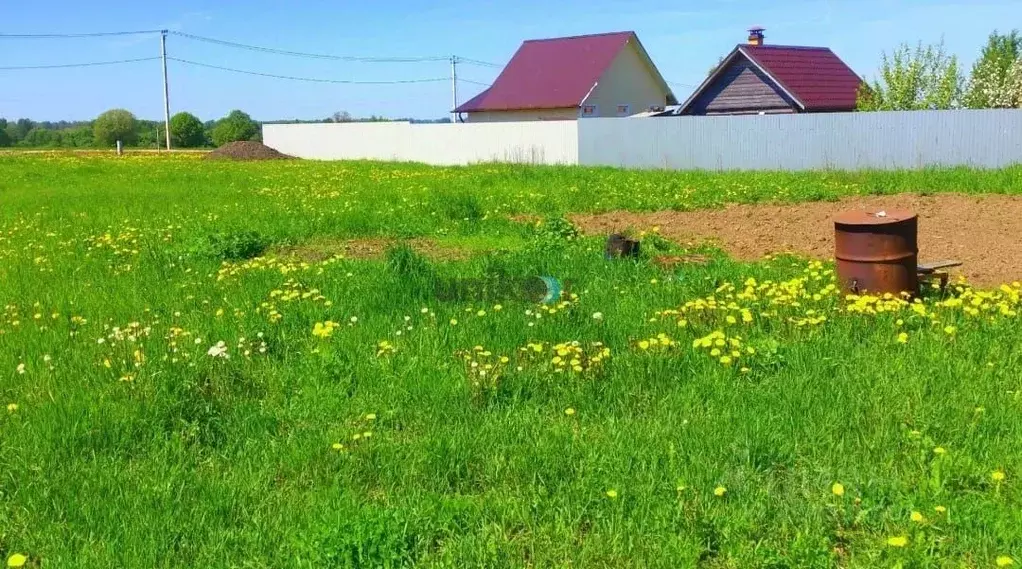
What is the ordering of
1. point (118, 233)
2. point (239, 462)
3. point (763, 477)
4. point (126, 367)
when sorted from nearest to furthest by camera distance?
point (763, 477), point (239, 462), point (126, 367), point (118, 233)

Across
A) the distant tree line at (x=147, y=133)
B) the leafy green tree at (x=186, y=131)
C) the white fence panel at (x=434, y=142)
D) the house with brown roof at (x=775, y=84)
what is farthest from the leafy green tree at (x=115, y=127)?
the house with brown roof at (x=775, y=84)

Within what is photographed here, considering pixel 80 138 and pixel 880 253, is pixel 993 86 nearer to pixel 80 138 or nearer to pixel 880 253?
pixel 880 253

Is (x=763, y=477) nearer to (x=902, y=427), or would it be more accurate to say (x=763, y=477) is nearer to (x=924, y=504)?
(x=924, y=504)

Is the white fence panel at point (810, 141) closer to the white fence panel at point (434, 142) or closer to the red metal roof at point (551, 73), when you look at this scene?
the white fence panel at point (434, 142)

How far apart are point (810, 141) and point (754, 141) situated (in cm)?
151

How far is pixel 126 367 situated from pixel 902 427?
452 cm

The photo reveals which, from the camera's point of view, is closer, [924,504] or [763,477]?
[924,504]

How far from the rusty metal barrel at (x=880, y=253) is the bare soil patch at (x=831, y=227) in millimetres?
1592

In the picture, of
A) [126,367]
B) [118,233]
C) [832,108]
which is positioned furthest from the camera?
[832,108]

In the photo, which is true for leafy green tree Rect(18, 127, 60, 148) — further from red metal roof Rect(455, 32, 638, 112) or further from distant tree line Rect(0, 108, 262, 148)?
red metal roof Rect(455, 32, 638, 112)

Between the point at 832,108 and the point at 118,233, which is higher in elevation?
the point at 832,108

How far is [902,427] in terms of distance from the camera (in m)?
4.45

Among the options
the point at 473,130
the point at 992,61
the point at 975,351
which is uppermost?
the point at 992,61

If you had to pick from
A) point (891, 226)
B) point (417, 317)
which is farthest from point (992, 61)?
point (417, 317)
